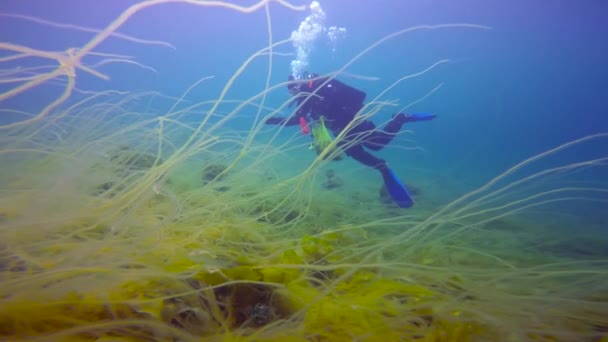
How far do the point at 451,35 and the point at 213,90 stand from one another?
43.8m

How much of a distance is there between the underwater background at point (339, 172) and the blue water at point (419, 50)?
0.33 metres

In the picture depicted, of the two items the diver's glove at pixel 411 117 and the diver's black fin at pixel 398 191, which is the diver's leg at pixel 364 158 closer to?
the diver's black fin at pixel 398 191

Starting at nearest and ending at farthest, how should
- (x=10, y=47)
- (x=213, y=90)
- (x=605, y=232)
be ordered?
(x=10, y=47)
(x=605, y=232)
(x=213, y=90)

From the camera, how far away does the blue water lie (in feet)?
73.0

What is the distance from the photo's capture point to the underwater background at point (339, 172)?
4.70 feet

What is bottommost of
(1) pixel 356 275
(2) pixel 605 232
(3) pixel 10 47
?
(2) pixel 605 232

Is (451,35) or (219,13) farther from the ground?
(219,13)

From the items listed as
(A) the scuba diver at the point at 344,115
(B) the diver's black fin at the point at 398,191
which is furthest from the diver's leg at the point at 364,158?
(B) the diver's black fin at the point at 398,191

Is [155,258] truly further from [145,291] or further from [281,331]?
[281,331]

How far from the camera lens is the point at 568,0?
58.6 ft

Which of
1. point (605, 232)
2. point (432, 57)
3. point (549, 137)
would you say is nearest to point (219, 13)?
point (432, 57)

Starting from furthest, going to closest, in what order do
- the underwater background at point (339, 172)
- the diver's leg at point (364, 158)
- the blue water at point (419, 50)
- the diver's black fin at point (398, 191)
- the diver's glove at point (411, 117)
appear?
the blue water at point (419, 50), the diver's glove at point (411, 117), the diver's black fin at point (398, 191), the diver's leg at point (364, 158), the underwater background at point (339, 172)

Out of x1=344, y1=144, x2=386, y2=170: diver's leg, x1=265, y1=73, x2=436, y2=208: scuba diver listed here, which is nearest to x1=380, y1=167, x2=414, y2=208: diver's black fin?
x1=265, y1=73, x2=436, y2=208: scuba diver

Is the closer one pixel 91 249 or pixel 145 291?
pixel 145 291
